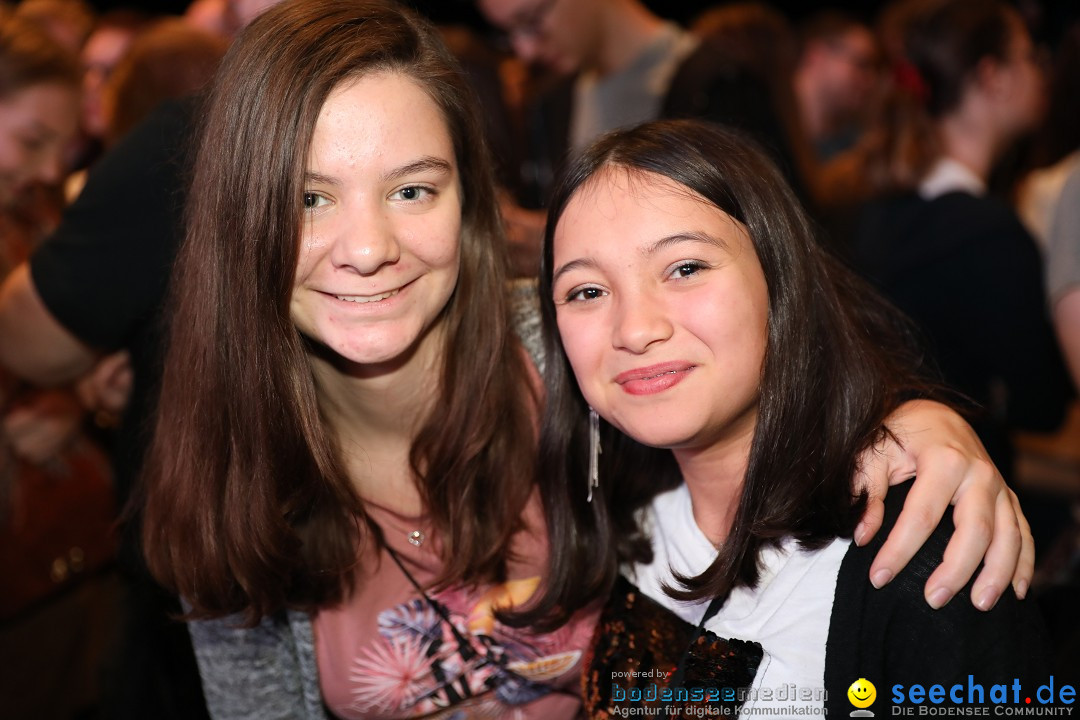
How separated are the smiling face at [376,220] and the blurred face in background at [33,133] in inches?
48.7

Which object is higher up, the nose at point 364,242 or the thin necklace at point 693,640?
the nose at point 364,242

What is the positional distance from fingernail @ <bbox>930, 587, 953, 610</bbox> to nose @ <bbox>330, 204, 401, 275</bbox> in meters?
0.81

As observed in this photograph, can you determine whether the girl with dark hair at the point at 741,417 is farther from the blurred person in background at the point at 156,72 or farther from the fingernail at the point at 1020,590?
the blurred person in background at the point at 156,72

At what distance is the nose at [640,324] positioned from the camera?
1219 millimetres

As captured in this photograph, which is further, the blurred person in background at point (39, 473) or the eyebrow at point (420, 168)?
the blurred person in background at point (39, 473)

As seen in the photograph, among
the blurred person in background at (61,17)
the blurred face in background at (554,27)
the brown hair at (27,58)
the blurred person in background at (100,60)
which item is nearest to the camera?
the brown hair at (27,58)

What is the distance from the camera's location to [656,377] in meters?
1.24

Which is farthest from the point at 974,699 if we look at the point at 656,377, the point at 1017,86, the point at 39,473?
the point at 39,473

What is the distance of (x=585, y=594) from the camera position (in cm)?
148

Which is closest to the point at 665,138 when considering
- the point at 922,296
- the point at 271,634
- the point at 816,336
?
the point at 816,336

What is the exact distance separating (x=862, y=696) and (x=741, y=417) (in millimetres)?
377

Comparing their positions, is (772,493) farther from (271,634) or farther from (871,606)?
(271,634)

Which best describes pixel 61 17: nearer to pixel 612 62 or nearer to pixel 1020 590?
pixel 612 62

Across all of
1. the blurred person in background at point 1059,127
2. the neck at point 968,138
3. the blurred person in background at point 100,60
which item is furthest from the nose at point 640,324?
the blurred person in background at point 100,60
